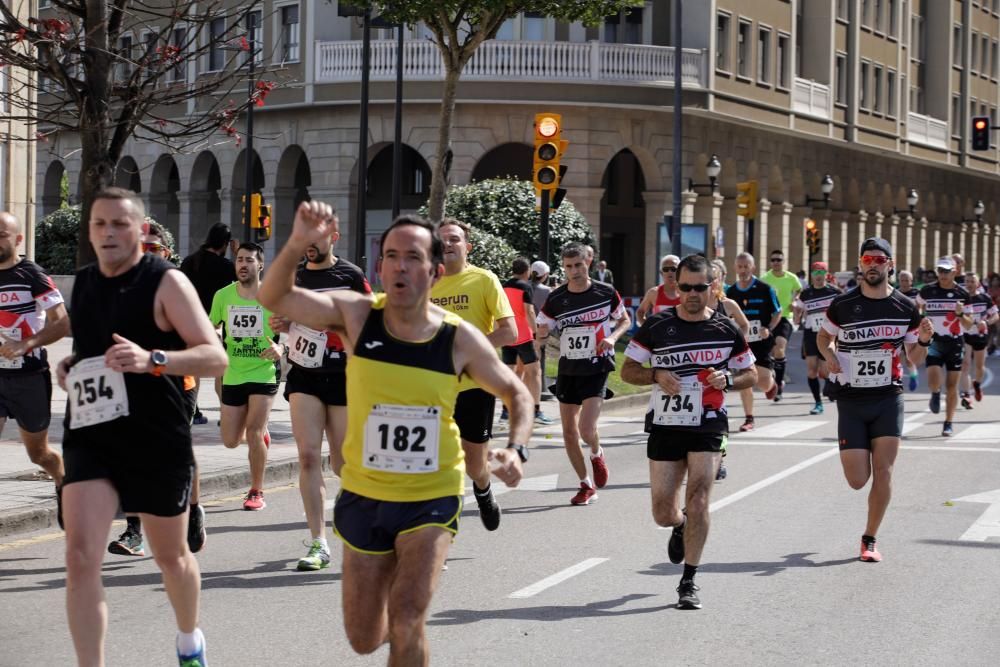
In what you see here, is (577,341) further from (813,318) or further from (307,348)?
(813,318)

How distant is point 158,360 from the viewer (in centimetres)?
568

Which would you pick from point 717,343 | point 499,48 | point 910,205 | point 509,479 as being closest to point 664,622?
point 717,343

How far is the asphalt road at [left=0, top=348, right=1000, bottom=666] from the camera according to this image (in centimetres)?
699

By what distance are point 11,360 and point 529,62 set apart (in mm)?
32339

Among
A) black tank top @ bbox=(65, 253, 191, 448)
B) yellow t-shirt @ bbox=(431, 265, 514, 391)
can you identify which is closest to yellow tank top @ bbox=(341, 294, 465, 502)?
black tank top @ bbox=(65, 253, 191, 448)

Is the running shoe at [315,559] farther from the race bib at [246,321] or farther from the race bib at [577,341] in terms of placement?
the race bib at [577,341]

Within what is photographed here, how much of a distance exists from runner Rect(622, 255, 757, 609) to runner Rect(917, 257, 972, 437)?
10.1m

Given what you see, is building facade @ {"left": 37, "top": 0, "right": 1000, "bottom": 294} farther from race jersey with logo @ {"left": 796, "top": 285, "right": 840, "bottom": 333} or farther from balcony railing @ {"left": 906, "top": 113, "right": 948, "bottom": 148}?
race jersey with logo @ {"left": 796, "top": 285, "right": 840, "bottom": 333}

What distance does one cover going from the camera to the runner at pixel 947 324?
18.2 m

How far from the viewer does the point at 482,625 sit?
7473mm

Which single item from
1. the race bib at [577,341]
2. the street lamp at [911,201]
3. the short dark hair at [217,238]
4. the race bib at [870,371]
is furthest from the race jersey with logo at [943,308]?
the street lamp at [911,201]

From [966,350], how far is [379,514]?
17.7 m

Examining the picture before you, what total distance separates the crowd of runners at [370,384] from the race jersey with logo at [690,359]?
11mm

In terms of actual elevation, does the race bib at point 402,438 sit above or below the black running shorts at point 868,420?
above
